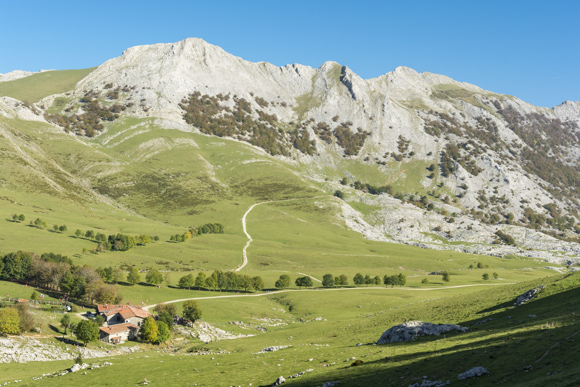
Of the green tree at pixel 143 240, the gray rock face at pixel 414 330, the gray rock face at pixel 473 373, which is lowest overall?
the green tree at pixel 143 240

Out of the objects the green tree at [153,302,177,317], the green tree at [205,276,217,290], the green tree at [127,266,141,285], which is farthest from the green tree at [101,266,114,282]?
the green tree at [153,302,177,317]

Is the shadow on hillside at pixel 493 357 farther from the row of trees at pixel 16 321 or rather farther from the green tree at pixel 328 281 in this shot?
the green tree at pixel 328 281

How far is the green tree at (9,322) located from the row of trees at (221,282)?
210 feet

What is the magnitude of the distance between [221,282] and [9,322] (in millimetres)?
73324

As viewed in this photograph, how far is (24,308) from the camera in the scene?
8550 cm

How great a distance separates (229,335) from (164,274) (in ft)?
199

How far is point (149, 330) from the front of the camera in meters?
92.8

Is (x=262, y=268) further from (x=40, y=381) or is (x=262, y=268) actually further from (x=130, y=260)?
(x=40, y=381)

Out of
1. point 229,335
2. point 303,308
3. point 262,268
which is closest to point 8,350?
point 229,335

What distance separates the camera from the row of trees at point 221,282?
144 meters

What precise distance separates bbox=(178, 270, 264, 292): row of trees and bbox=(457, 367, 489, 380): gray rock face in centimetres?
12024

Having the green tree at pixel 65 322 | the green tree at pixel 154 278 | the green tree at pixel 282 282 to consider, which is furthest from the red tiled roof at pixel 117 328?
the green tree at pixel 282 282

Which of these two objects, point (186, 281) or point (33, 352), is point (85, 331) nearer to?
point (33, 352)

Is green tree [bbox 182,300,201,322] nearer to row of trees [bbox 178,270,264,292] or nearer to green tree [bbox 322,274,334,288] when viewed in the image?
row of trees [bbox 178,270,264,292]
